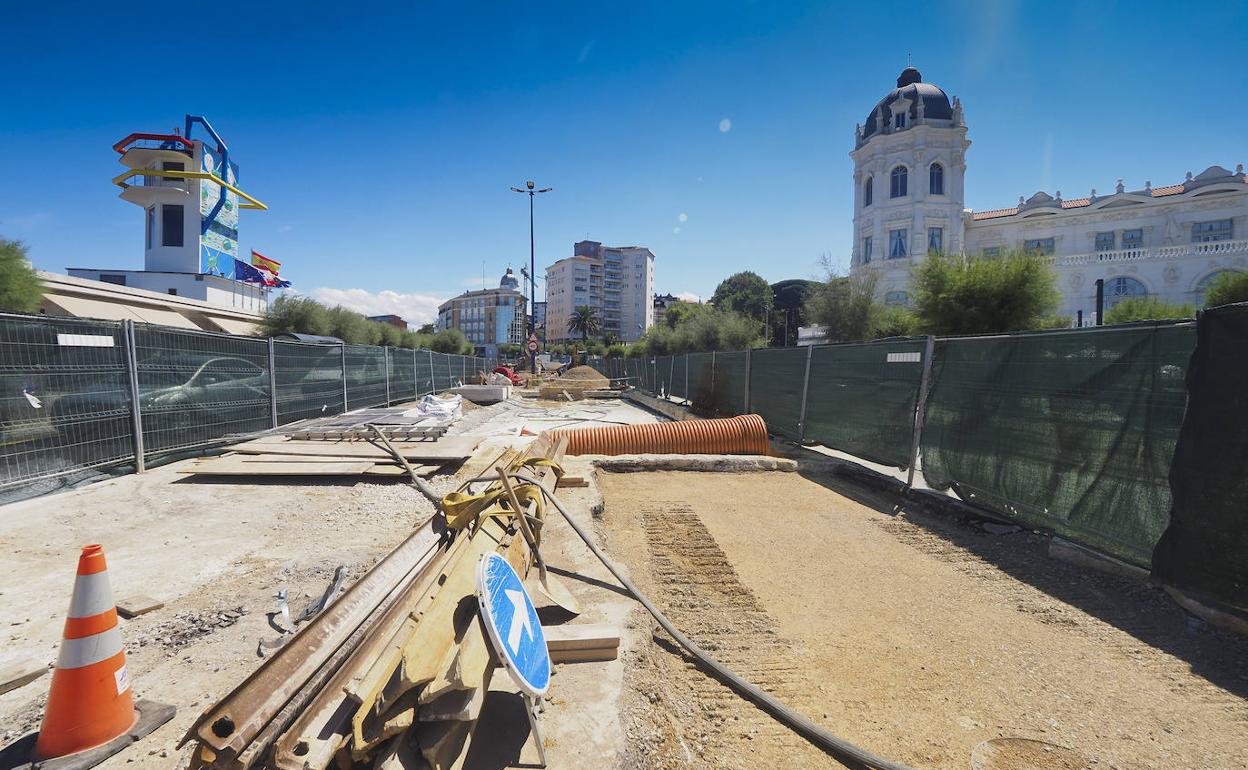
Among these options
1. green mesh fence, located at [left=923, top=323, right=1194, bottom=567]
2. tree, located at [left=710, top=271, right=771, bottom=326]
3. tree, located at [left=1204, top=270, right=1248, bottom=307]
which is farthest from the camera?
tree, located at [left=710, top=271, right=771, bottom=326]

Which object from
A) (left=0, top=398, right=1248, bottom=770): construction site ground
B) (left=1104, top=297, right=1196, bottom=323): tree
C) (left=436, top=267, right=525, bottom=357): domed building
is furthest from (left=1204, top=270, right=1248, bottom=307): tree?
(left=436, top=267, right=525, bottom=357): domed building

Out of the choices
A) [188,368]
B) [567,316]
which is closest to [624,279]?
[567,316]

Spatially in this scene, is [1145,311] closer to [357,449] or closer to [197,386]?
[357,449]

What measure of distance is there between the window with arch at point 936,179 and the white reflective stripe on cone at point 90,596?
57.2 meters

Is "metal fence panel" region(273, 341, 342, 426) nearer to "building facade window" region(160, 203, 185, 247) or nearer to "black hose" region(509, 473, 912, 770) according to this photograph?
"black hose" region(509, 473, 912, 770)

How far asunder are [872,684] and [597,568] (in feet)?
6.04

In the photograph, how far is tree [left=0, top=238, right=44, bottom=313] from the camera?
1398 centimetres

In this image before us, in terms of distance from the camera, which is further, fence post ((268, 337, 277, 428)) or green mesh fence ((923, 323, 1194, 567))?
fence post ((268, 337, 277, 428))

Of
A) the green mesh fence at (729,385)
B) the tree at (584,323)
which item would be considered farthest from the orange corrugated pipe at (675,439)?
the tree at (584,323)

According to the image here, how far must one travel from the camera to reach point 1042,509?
468 cm

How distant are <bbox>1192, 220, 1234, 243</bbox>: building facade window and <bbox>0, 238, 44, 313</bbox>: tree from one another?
69.9 meters

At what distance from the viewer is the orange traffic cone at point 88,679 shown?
190 centimetres

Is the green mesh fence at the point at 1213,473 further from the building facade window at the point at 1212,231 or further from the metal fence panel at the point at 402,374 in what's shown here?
the building facade window at the point at 1212,231

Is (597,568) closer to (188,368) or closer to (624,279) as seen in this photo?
(188,368)
